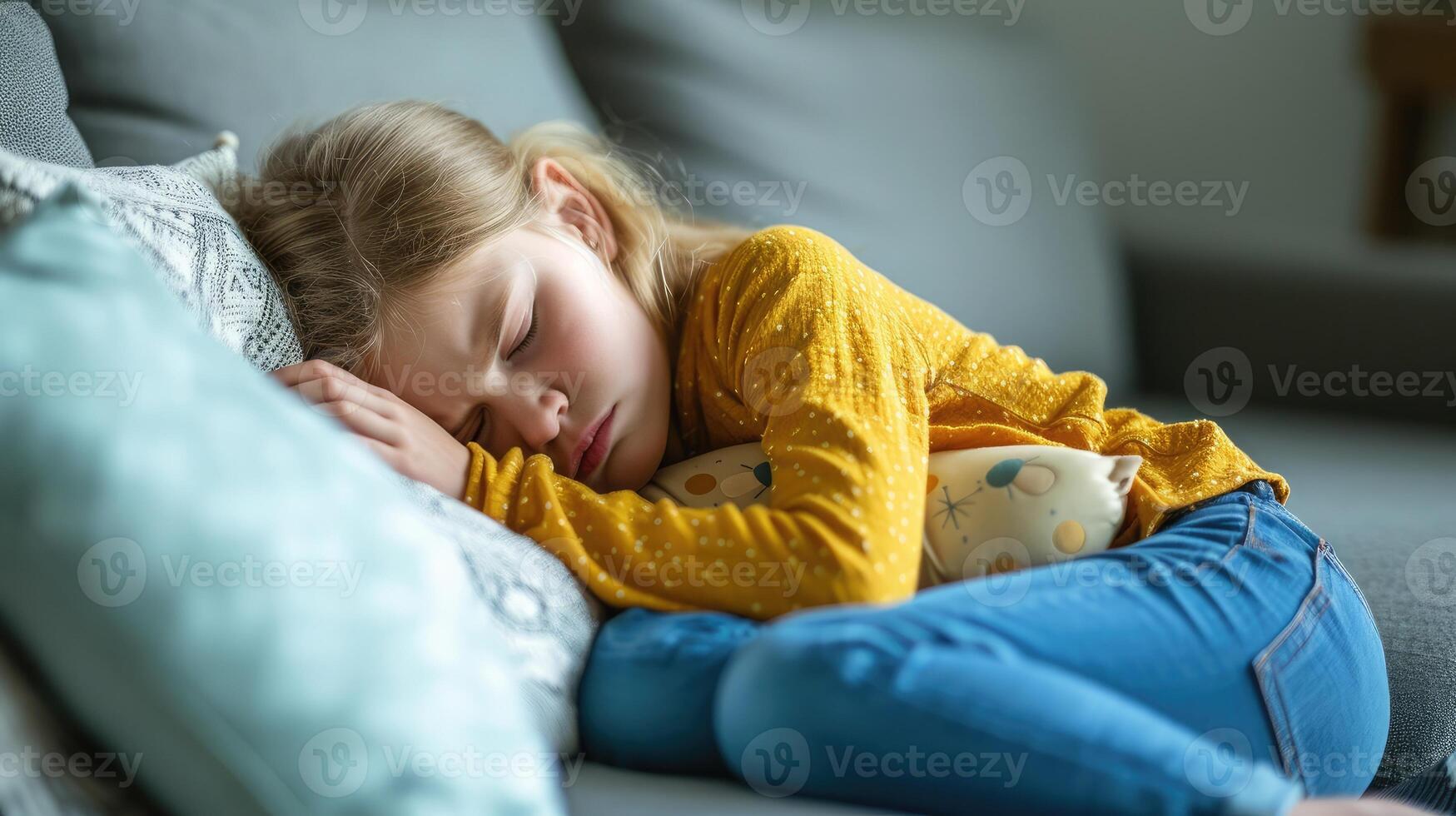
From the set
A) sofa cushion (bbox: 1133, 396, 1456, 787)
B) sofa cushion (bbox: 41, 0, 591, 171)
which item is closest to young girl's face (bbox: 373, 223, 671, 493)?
sofa cushion (bbox: 41, 0, 591, 171)

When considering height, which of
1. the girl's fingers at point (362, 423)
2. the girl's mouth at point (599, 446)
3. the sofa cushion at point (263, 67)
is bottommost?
the girl's mouth at point (599, 446)

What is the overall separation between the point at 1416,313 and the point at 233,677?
1638 millimetres

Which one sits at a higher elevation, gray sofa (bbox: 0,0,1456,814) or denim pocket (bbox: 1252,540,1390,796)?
gray sofa (bbox: 0,0,1456,814)

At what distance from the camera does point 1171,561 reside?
818mm

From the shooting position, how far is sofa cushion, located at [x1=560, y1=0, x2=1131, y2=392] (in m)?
1.47

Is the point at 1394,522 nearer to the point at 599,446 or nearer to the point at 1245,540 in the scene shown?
the point at 1245,540

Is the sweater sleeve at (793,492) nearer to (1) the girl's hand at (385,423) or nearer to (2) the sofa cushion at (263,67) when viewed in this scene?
(1) the girl's hand at (385,423)

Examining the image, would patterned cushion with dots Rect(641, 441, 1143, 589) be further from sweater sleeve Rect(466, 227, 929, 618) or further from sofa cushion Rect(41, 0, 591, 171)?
sofa cushion Rect(41, 0, 591, 171)

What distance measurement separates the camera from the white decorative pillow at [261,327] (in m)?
0.68

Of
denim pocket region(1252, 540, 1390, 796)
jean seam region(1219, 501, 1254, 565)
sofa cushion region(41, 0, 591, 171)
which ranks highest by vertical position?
Result: sofa cushion region(41, 0, 591, 171)

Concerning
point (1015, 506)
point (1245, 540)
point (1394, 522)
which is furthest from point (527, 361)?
point (1394, 522)

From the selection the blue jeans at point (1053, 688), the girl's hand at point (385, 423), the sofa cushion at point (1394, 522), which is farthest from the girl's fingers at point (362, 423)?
the sofa cushion at point (1394, 522)

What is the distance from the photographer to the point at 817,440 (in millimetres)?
824

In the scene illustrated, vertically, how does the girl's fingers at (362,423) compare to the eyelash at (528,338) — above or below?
below
